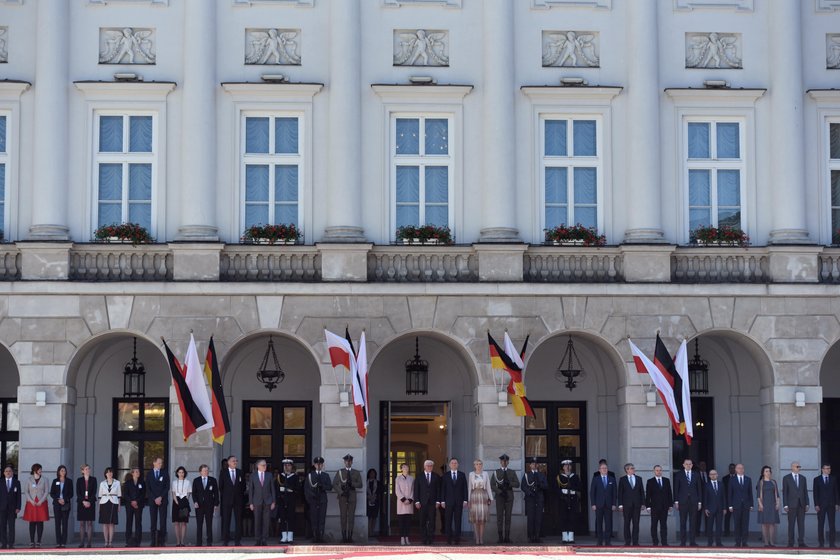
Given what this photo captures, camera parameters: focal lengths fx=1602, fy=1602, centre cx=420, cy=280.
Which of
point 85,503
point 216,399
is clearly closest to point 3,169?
point 216,399

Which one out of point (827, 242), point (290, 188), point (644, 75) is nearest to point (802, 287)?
point (827, 242)

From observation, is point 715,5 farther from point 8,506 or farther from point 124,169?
point 8,506

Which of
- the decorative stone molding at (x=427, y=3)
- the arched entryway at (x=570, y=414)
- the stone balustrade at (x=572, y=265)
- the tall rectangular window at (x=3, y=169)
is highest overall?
the decorative stone molding at (x=427, y=3)

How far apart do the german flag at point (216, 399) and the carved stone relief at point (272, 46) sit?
5708mm

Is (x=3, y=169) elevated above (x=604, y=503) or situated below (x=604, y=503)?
above

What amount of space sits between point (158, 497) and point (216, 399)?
1.98 m

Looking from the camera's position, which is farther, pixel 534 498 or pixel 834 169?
pixel 834 169

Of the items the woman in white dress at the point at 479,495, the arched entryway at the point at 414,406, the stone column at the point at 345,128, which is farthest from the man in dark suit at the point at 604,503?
the stone column at the point at 345,128

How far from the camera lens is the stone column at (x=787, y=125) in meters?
30.3

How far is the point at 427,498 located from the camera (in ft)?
94.0

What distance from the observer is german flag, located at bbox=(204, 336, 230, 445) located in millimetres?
28422

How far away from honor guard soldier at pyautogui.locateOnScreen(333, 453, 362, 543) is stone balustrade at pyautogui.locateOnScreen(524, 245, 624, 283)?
4862 millimetres

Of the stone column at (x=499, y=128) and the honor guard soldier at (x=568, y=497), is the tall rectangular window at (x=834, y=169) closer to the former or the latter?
the stone column at (x=499, y=128)

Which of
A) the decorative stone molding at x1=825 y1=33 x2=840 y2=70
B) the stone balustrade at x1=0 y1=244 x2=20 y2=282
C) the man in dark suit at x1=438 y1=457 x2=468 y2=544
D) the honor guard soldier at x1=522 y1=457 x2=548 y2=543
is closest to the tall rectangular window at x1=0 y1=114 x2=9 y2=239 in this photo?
the stone balustrade at x1=0 y1=244 x2=20 y2=282
